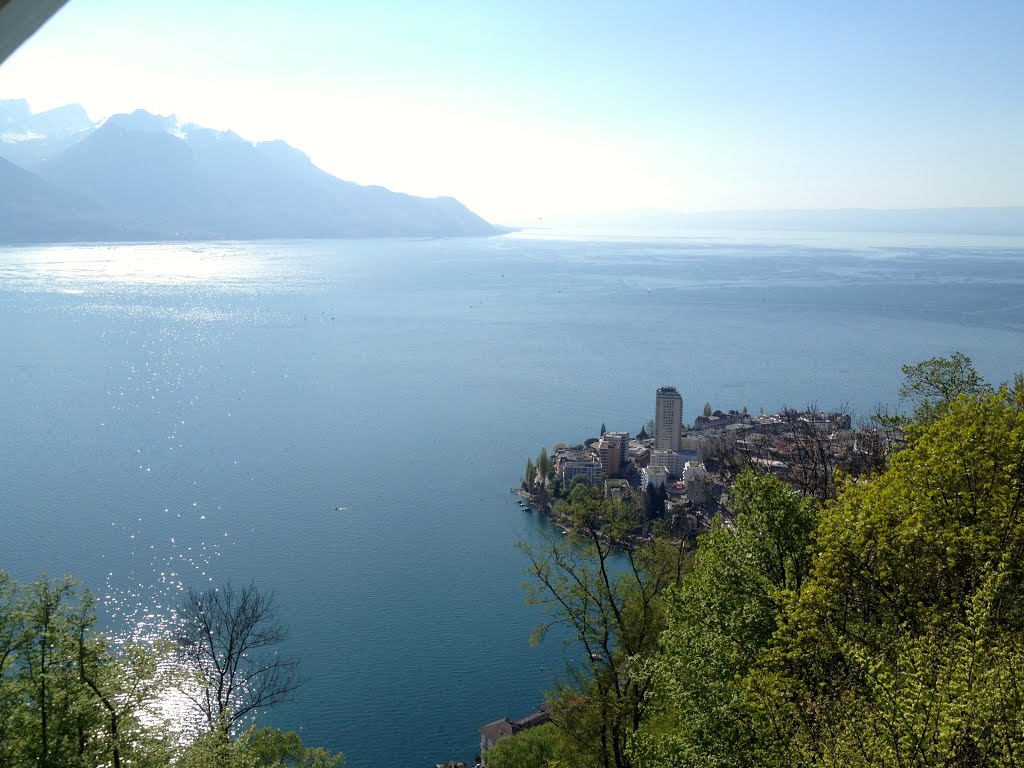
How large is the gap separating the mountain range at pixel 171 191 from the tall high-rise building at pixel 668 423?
267 feet

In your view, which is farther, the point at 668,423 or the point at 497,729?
the point at 668,423

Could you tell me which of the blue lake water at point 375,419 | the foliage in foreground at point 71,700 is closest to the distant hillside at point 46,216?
the blue lake water at point 375,419

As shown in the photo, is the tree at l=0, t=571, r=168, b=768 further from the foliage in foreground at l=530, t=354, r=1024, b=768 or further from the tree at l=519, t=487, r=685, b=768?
the foliage in foreground at l=530, t=354, r=1024, b=768

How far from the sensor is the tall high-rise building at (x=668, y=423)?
2031cm

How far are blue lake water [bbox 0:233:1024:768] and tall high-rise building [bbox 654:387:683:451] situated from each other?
2385 mm

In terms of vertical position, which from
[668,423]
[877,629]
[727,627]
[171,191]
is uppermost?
[171,191]

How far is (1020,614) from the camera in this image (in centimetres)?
252

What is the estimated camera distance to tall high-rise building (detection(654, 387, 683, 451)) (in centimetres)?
2031

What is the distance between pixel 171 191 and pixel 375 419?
9878 cm

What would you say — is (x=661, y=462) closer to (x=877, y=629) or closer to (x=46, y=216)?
(x=877, y=629)

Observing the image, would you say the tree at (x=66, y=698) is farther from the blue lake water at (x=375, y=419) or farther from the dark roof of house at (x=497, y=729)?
the blue lake water at (x=375, y=419)

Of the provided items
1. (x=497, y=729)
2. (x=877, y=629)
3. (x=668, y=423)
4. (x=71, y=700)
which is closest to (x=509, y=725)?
(x=497, y=729)

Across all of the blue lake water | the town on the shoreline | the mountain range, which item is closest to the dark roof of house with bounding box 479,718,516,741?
the blue lake water

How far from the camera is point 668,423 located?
20609 mm
